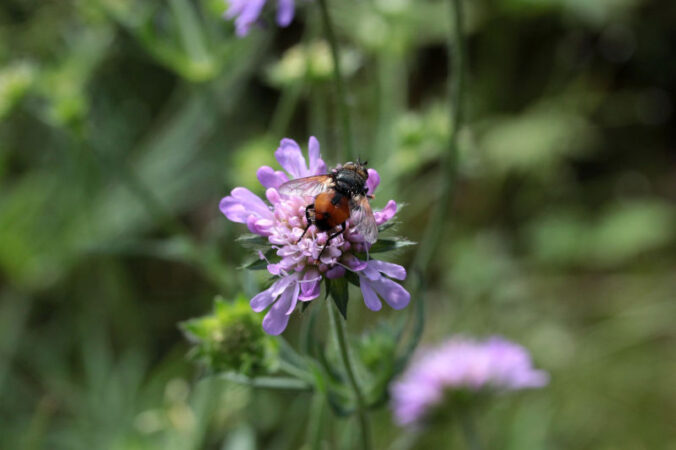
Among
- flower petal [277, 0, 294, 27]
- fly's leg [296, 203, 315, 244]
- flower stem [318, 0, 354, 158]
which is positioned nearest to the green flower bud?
fly's leg [296, 203, 315, 244]

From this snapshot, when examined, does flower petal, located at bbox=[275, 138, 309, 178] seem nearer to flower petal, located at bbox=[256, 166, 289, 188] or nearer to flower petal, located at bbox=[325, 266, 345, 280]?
flower petal, located at bbox=[256, 166, 289, 188]

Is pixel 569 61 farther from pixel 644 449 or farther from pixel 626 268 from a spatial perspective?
pixel 644 449

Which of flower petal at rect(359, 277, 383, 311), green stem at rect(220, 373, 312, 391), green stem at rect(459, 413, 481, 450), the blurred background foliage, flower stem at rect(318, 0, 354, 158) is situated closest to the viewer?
flower petal at rect(359, 277, 383, 311)

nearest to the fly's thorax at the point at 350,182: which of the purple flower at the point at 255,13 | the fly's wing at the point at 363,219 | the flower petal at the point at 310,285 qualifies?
the fly's wing at the point at 363,219

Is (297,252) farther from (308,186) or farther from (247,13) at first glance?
(247,13)

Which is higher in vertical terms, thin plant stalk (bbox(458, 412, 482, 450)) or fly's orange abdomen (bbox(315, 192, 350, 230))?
fly's orange abdomen (bbox(315, 192, 350, 230))

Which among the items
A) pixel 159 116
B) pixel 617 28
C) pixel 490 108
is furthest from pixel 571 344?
pixel 159 116

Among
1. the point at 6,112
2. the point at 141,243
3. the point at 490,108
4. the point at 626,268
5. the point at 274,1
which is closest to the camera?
the point at 274,1
